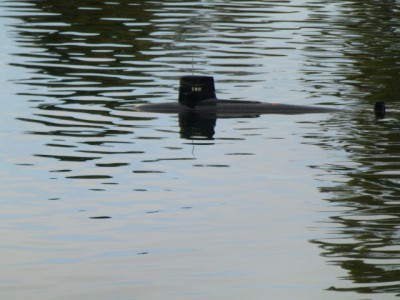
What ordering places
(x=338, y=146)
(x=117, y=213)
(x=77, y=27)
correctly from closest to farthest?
(x=117, y=213) → (x=338, y=146) → (x=77, y=27)

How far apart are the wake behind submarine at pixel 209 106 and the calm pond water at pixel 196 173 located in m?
0.68

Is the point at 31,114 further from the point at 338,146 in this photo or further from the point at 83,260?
the point at 83,260

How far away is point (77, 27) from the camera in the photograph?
59.2 meters

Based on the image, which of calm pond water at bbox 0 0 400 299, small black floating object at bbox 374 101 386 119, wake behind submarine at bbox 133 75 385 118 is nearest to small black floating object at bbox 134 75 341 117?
wake behind submarine at bbox 133 75 385 118

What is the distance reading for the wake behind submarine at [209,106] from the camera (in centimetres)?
3616

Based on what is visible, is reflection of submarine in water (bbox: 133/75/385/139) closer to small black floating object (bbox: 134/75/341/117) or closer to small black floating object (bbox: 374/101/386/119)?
small black floating object (bbox: 134/75/341/117)

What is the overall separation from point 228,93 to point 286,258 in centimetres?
1934

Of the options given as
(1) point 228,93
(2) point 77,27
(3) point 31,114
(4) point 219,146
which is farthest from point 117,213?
(2) point 77,27

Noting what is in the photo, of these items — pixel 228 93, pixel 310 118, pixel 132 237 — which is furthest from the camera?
pixel 228 93

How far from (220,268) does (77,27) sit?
40.3m

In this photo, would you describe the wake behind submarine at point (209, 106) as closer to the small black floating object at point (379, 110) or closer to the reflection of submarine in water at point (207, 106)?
the reflection of submarine in water at point (207, 106)

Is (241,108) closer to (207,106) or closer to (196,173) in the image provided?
(207,106)

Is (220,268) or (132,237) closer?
(220,268)

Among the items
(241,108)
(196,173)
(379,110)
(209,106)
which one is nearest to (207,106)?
(209,106)
